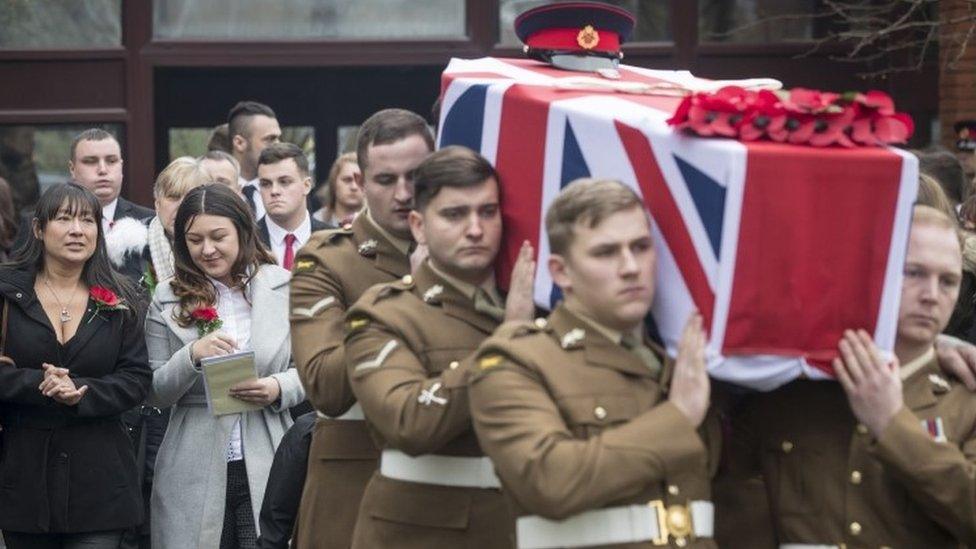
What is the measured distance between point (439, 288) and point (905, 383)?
3.84ft

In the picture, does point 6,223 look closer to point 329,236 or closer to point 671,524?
point 329,236

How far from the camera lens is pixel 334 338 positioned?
558cm

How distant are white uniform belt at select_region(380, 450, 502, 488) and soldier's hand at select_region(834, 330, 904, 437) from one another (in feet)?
3.28

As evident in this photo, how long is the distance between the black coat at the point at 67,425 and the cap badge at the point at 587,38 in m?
2.52

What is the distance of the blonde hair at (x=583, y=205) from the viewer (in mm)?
4383

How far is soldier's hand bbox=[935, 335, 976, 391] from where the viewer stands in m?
4.89

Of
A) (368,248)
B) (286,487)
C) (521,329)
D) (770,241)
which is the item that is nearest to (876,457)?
(770,241)

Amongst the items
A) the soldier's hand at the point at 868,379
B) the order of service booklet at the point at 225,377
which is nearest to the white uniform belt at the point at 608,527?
the soldier's hand at the point at 868,379

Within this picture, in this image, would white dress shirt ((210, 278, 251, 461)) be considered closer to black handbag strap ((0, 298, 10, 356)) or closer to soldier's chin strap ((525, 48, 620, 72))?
black handbag strap ((0, 298, 10, 356))

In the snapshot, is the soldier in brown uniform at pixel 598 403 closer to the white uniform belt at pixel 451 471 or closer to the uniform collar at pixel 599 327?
the uniform collar at pixel 599 327

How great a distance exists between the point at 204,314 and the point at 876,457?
3.52 meters

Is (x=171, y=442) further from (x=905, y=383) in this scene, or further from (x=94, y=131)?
(x=905, y=383)

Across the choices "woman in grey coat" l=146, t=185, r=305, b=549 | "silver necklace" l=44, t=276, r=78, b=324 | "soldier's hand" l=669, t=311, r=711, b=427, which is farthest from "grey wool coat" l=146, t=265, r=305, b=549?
"soldier's hand" l=669, t=311, r=711, b=427

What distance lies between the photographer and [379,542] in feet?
17.1
